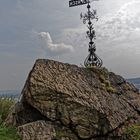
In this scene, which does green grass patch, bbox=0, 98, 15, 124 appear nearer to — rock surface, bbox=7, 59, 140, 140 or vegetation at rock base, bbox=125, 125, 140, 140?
rock surface, bbox=7, 59, 140, 140

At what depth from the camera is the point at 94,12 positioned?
48.2 ft

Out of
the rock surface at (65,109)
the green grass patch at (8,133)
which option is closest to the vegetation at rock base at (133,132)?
the rock surface at (65,109)

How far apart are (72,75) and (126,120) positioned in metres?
2.15

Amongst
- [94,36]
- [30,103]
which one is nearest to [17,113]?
[30,103]

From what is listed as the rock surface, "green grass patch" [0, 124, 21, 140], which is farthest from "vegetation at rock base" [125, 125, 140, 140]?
"green grass patch" [0, 124, 21, 140]

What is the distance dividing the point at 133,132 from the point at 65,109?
215cm

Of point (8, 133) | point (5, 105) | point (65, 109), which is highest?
point (65, 109)

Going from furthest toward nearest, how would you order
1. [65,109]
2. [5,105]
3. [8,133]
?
[5,105]
[65,109]
[8,133]

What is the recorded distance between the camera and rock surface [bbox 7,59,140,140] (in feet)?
37.0

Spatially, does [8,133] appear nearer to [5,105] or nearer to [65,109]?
[65,109]

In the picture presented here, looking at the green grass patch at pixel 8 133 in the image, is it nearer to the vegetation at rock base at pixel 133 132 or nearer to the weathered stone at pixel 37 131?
the weathered stone at pixel 37 131

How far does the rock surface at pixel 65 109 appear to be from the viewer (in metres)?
11.3

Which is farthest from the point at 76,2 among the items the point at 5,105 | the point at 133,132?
the point at 133,132

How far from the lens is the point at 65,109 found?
11547 millimetres
